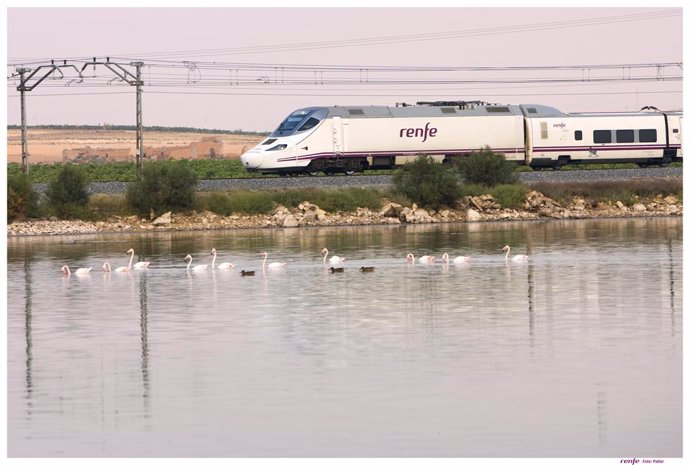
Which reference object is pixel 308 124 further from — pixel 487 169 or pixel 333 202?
pixel 487 169

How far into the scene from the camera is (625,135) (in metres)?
68.2

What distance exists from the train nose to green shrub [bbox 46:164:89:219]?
7.92 m

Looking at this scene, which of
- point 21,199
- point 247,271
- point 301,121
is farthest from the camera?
point 301,121

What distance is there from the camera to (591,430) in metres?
17.5

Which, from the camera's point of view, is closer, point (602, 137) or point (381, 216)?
point (381, 216)

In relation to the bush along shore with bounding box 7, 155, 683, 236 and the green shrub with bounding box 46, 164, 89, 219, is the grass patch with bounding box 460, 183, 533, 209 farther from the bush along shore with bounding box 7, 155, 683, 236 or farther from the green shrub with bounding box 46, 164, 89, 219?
the green shrub with bounding box 46, 164, 89, 219

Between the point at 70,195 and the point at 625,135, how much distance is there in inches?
1013

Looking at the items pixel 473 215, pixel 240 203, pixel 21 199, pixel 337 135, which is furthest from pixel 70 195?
pixel 473 215

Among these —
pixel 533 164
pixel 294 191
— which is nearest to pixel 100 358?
pixel 294 191

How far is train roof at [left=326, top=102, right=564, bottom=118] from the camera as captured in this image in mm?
65000

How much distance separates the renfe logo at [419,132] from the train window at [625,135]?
8.74 m

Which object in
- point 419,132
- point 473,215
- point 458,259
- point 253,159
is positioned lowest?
point 458,259
